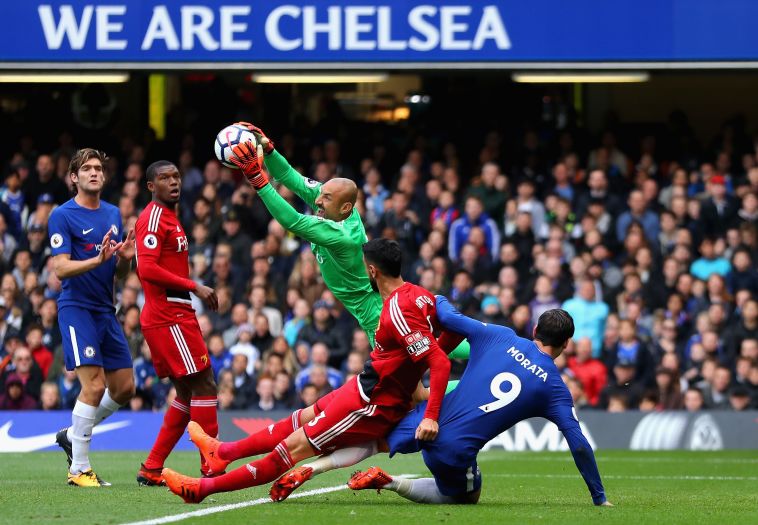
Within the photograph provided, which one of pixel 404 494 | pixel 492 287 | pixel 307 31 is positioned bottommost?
pixel 404 494

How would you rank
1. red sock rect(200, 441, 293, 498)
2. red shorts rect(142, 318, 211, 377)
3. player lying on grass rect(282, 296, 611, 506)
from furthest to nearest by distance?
red shorts rect(142, 318, 211, 377)
player lying on grass rect(282, 296, 611, 506)
red sock rect(200, 441, 293, 498)

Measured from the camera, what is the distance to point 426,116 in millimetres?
21406

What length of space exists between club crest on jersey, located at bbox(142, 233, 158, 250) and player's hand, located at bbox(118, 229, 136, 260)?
10 cm

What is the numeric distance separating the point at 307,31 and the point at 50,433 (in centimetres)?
602

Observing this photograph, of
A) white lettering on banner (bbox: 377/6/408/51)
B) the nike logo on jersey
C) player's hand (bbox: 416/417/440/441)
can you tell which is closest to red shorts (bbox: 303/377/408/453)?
player's hand (bbox: 416/417/440/441)

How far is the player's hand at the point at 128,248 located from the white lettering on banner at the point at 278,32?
8.80 meters

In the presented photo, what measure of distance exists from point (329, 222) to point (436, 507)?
7.06 feet

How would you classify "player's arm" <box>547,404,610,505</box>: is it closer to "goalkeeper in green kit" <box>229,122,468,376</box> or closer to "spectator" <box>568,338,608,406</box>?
"goalkeeper in green kit" <box>229,122,468,376</box>

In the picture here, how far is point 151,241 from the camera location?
10.2 m

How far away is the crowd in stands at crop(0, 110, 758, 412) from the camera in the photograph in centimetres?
1723

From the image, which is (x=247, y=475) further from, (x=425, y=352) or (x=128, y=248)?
(x=128, y=248)

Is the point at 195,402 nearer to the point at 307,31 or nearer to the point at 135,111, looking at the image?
the point at 307,31

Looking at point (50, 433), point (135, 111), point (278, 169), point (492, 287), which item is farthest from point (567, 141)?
point (278, 169)

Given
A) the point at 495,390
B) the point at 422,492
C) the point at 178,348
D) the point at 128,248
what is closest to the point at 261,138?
the point at 128,248
